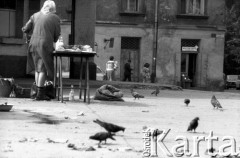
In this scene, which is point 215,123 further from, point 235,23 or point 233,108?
point 235,23

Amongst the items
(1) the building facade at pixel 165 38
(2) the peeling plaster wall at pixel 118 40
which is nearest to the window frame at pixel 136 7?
(1) the building facade at pixel 165 38

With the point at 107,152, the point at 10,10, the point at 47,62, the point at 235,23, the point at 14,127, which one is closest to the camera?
the point at 107,152

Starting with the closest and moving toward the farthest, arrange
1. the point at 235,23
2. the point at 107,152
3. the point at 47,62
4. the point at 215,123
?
1. the point at 107,152
2. the point at 215,123
3. the point at 47,62
4. the point at 235,23

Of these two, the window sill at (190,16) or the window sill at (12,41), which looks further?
the window sill at (190,16)

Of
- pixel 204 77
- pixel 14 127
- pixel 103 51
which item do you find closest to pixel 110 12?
pixel 103 51

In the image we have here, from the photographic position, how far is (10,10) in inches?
984

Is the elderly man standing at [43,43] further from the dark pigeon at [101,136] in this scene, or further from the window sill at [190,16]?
the window sill at [190,16]

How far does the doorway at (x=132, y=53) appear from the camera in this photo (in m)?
42.9

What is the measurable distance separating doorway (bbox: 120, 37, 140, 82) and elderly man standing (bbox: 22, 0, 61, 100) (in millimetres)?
28320

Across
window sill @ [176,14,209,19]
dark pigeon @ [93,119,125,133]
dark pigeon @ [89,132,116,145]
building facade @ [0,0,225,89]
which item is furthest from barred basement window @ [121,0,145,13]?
dark pigeon @ [89,132,116,145]

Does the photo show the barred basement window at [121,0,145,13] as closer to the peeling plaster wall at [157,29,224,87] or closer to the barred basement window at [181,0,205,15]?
the peeling plaster wall at [157,29,224,87]

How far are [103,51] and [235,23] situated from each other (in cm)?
1692

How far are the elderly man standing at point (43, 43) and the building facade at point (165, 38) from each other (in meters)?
27.5

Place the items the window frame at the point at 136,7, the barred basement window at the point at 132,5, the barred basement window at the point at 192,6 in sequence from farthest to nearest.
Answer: the barred basement window at the point at 192,6 → the barred basement window at the point at 132,5 → the window frame at the point at 136,7
